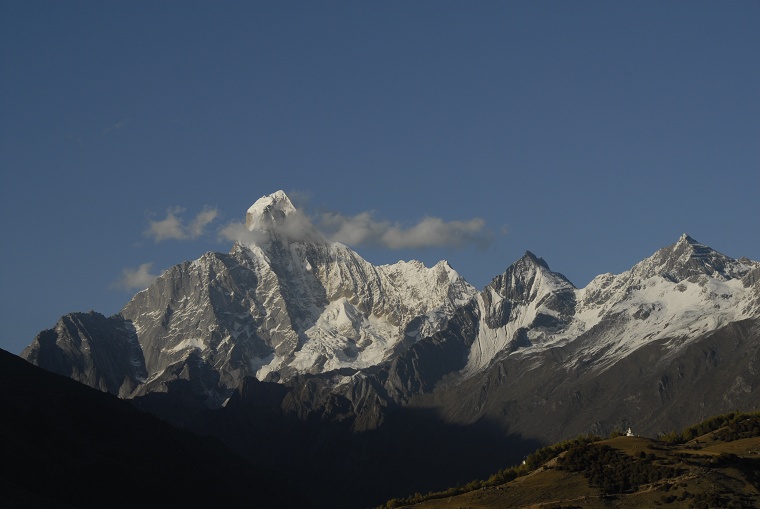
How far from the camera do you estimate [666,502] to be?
19350cm

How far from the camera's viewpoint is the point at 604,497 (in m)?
199

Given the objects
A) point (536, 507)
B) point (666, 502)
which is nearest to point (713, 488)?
point (666, 502)

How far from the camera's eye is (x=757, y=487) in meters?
196

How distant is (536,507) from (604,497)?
10.2m

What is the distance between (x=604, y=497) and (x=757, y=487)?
71.5 feet

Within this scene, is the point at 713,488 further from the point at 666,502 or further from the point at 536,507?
the point at 536,507

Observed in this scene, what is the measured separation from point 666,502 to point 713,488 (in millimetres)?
7057

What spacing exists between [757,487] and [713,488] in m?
7.23

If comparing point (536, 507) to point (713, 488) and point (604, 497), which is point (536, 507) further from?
point (713, 488)

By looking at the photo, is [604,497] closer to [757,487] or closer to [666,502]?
[666,502]

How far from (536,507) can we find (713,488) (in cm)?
2520

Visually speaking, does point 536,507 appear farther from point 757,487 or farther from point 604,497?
point 757,487

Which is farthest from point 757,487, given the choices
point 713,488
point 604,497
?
point 604,497

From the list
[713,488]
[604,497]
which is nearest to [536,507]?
[604,497]
